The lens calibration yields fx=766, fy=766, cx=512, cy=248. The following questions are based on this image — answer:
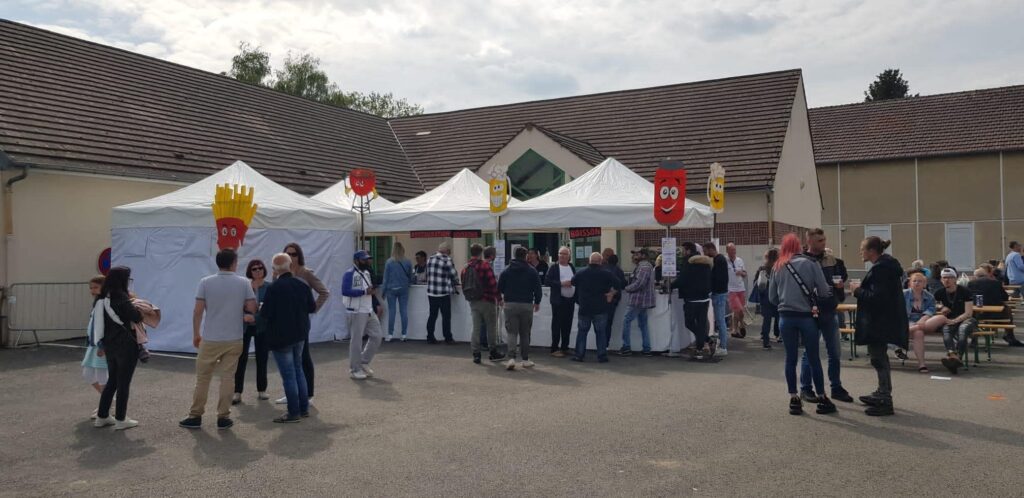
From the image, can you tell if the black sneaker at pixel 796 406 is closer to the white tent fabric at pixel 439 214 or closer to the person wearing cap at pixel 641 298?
the person wearing cap at pixel 641 298

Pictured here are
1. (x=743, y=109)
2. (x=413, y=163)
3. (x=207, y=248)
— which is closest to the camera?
(x=207, y=248)

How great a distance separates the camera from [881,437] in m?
6.38

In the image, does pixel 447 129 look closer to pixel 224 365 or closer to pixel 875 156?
pixel 875 156

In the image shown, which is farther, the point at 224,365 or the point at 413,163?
the point at 413,163

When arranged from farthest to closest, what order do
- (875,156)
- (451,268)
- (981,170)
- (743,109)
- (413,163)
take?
(875,156) → (981,170) → (413,163) → (743,109) → (451,268)

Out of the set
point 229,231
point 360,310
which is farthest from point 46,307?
point 360,310

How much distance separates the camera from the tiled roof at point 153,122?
14.5 meters

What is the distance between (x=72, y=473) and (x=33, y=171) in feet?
31.9

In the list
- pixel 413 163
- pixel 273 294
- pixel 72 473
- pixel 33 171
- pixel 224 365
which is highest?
pixel 413 163

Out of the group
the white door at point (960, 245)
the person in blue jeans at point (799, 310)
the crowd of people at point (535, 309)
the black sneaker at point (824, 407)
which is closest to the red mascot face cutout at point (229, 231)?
the crowd of people at point (535, 309)

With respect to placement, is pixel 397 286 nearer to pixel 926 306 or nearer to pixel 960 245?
pixel 926 306

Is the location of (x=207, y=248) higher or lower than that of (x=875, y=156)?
lower

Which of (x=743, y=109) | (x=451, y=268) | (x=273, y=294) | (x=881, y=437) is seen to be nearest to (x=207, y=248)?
(x=451, y=268)

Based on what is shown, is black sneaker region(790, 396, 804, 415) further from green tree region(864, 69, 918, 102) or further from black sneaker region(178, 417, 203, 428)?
green tree region(864, 69, 918, 102)
